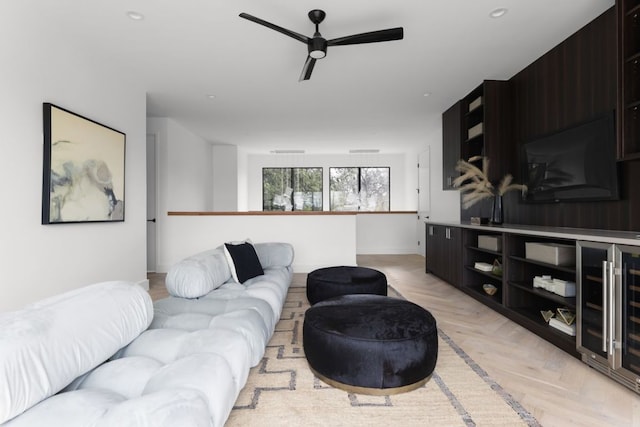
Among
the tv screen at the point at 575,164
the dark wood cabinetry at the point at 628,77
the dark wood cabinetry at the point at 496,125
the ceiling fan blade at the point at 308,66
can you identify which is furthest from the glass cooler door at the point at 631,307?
the ceiling fan blade at the point at 308,66

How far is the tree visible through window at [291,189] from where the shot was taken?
8.80 metres

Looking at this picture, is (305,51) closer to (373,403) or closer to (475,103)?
(475,103)

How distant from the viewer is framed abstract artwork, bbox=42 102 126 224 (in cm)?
265

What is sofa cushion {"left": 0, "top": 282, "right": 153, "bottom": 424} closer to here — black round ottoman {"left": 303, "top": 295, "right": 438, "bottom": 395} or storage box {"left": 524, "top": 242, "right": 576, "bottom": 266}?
black round ottoman {"left": 303, "top": 295, "right": 438, "bottom": 395}

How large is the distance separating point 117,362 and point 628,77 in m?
3.12

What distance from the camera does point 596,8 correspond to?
249 centimetres

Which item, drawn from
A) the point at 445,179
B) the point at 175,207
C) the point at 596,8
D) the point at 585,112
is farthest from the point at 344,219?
the point at 596,8

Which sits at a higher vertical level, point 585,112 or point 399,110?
point 399,110

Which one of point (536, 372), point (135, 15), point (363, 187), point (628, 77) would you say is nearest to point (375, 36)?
point (628, 77)

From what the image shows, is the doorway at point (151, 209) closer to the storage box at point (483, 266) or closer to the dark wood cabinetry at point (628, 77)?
the storage box at point (483, 266)

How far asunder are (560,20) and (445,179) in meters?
2.54

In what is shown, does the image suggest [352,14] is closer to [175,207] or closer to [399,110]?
[399,110]

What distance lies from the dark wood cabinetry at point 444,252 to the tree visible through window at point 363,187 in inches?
149

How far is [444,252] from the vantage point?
14.3 feet
